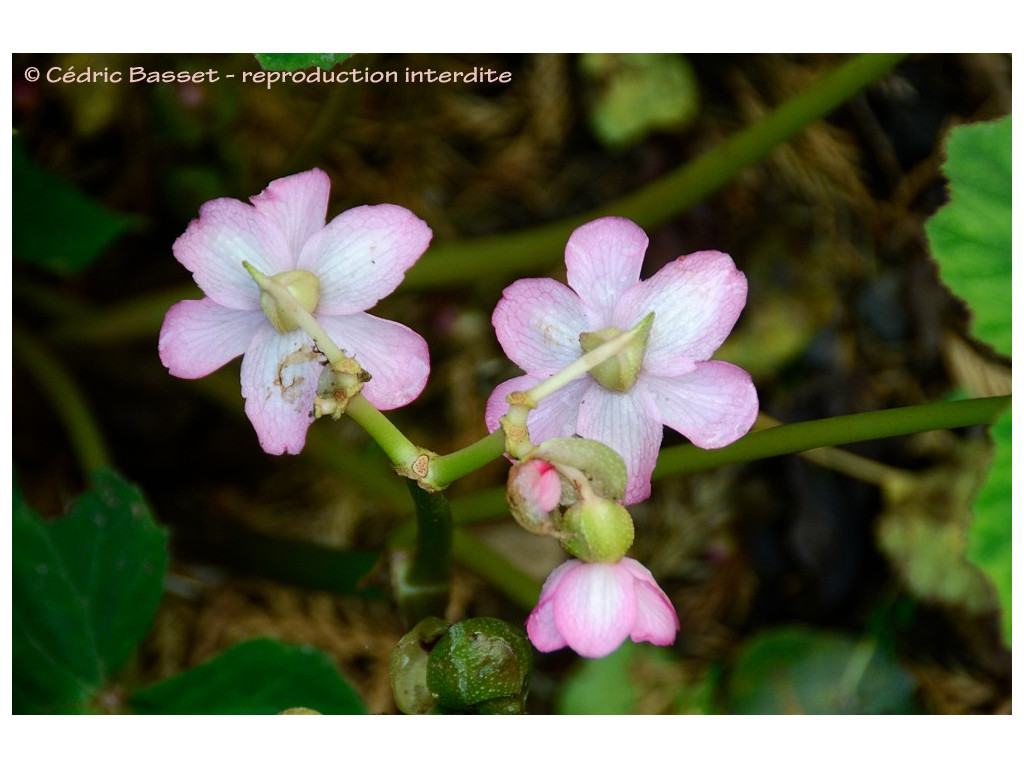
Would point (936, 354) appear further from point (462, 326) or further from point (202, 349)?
point (202, 349)

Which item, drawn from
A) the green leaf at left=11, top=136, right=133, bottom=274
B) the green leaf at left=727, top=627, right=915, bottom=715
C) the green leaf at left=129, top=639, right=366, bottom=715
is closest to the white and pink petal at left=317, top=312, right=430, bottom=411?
the green leaf at left=129, top=639, right=366, bottom=715

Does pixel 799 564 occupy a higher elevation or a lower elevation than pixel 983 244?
lower

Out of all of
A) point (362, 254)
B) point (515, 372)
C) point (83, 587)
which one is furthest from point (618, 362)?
point (515, 372)

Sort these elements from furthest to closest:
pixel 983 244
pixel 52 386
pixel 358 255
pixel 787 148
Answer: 1. pixel 787 148
2. pixel 52 386
3. pixel 983 244
4. pixel 358 255

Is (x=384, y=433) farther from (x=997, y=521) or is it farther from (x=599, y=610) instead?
(x=997, y=521)

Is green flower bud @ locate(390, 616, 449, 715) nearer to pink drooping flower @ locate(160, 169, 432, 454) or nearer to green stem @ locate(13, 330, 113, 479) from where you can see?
pink drooping flower @ locate(160, 169, 432, 454)

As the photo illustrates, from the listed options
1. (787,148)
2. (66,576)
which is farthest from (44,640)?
(787,148)

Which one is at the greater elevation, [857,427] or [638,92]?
[638,92]
